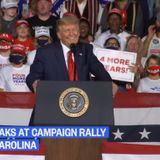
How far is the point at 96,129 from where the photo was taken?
16.6ft

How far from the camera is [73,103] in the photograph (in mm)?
5066

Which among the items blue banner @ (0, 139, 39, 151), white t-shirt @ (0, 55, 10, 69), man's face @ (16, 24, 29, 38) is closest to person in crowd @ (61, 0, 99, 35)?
man's face @ (16, 24, 29, 38)

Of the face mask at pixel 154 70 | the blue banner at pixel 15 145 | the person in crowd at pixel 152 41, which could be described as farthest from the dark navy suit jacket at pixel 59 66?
the person in crowd at pixel 152 41

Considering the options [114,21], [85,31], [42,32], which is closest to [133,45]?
[114,21]

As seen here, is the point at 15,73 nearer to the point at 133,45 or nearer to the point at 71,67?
the point at 133,45

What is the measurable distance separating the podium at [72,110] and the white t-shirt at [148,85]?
3360 mm

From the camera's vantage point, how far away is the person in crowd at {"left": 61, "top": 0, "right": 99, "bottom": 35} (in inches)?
417

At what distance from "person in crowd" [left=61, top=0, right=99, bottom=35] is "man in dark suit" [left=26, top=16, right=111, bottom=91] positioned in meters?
4.82

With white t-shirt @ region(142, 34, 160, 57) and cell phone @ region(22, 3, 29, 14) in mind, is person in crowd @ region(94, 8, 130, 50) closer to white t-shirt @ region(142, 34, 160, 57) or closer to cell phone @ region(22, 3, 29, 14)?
white t-shirt @ region(142, 34, 160, 57)

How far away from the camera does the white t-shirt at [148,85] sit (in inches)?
332

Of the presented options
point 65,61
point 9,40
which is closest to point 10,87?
point 9,40

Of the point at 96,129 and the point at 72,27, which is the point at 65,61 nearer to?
the point at 72,27

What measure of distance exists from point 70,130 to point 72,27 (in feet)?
3.22

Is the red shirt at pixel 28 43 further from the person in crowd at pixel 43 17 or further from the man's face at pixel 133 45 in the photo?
the man's face at pixel 133 45
